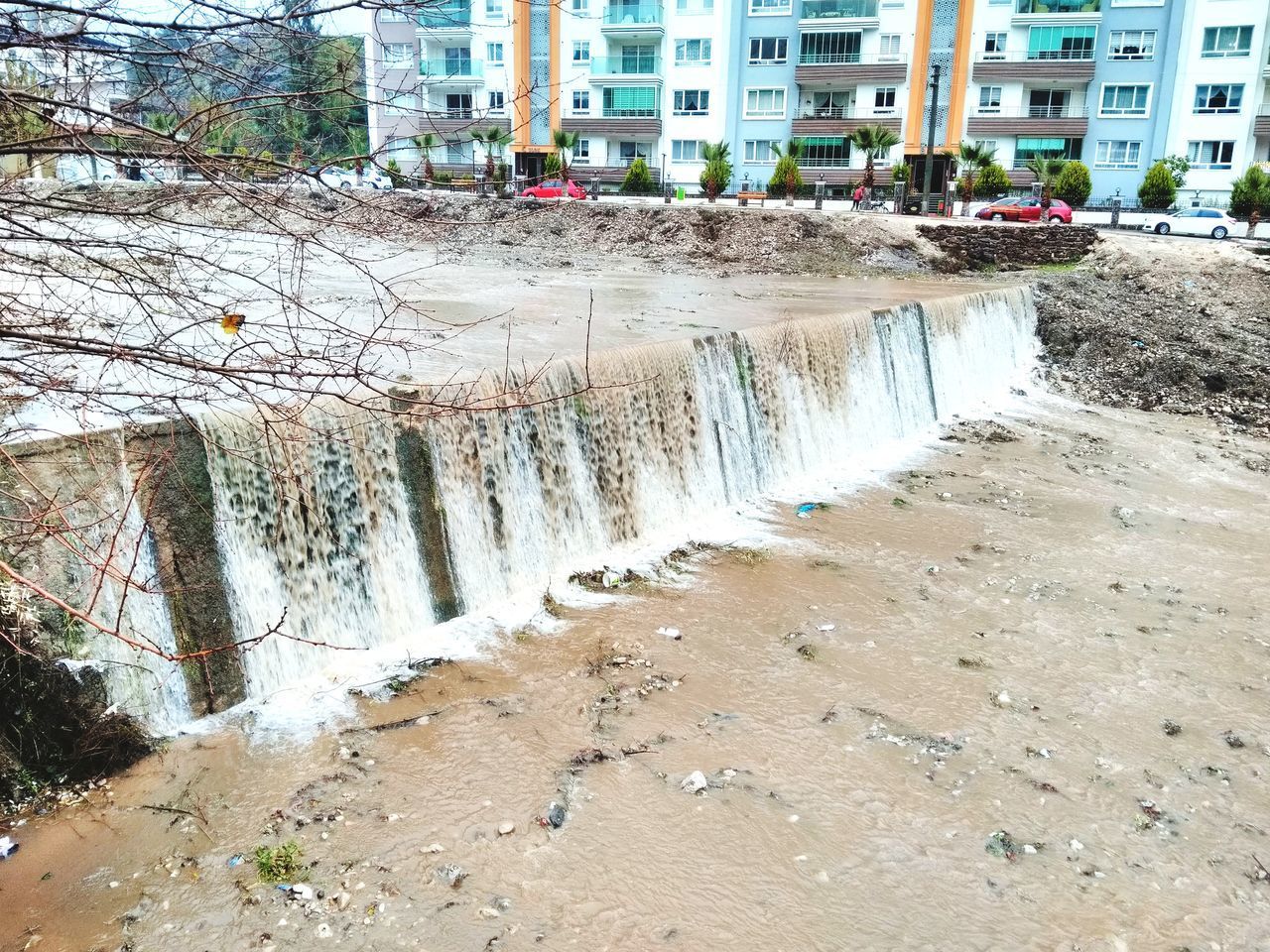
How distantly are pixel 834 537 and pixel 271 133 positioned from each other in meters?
6.79

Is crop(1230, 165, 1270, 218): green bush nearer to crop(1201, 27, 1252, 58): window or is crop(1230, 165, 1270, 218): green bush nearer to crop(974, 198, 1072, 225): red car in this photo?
crop(974, 198, 1072, 225): red car

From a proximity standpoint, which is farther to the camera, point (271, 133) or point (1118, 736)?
point (1118, 736)

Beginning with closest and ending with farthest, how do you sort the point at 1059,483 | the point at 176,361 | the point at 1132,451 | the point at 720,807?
the point at 176,361
the point at 720,807
the point at 1059,483
the point at 1132,451

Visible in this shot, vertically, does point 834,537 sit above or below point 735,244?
below

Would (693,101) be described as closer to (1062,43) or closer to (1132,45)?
(1062,43)

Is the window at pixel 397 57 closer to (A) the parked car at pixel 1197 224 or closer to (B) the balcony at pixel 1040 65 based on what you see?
(A) the parked car at pixel 1197 224

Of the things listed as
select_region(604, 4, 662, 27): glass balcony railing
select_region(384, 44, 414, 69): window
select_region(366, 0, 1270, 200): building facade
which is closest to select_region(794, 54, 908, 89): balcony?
select_region(366, 0, 1270, 200): building facade

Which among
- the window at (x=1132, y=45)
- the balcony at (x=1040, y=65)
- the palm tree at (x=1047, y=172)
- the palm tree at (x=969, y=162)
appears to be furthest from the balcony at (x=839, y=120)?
the window at (x=1132, y=45)

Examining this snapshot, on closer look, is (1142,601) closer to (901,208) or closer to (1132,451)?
(1132,451)

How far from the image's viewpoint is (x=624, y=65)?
4272cm

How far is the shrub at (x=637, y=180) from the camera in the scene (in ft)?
129

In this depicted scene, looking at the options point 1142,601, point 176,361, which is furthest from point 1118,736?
point 176,361

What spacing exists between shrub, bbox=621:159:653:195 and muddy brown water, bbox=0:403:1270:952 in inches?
1336

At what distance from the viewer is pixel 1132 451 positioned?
12383mm
